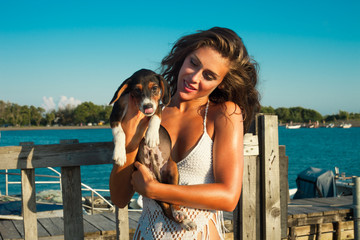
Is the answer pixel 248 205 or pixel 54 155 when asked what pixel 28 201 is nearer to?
pixel 54 155

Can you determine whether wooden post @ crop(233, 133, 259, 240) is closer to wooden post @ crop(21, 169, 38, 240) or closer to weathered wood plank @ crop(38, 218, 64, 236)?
wooden post @ crop(21, 169, 38, 240)

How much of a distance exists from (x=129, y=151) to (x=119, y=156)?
0.11m

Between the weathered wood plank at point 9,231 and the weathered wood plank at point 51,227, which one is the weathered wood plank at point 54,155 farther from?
the weathered wood plank at point 9,231

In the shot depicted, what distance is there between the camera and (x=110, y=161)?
8.00 feet

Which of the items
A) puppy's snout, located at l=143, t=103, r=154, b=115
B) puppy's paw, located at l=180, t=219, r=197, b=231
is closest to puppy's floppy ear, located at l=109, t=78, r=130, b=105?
puppy's snout, located at l=143, t=103, r=154, b=115

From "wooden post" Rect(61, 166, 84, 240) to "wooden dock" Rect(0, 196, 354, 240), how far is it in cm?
287

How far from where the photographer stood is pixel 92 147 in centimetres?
245

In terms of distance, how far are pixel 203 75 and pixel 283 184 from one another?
247 centimetres

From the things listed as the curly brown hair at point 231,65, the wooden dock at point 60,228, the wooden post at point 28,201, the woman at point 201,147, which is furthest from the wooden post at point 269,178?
the wooden dock at point 60,228

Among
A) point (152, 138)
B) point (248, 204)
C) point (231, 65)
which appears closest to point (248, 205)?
point (248, 204)

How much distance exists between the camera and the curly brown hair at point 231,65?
2148 mm

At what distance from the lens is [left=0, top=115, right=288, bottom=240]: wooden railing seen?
90.6 inches

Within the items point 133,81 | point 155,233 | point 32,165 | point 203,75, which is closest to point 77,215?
point 32,165

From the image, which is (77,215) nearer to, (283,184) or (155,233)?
(155,233)
